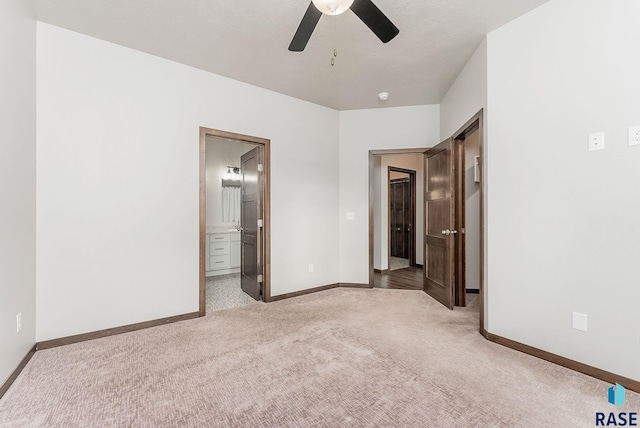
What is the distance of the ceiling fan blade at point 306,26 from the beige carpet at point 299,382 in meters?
2.35

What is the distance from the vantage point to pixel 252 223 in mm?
4047

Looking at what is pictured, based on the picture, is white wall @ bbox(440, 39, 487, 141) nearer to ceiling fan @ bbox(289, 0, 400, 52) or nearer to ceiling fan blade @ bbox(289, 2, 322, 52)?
ceiling fan @ bbox(289, 0, 400, 52)

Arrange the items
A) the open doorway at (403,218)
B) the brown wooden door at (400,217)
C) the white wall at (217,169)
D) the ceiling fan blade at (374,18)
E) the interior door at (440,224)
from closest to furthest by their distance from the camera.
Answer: the ceiling fan blade at (374,18) → the interior door at (440,224) → the white wall at (217,169) → the open doorway at (403,218) → the brown wooden door at (400,217)

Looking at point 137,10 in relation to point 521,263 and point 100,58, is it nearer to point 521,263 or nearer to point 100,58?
point 100,58

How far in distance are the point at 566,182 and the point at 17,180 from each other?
401cm

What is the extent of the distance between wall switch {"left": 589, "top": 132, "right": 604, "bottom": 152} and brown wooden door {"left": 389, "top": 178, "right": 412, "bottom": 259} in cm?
478

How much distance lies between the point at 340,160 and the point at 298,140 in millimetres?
804

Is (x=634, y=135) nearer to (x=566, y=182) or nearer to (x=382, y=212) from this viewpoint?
(x=566, y=182)

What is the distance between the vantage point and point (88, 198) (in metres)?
2.66

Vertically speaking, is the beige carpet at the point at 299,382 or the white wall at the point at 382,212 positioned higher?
the white wall at the point at 382,212

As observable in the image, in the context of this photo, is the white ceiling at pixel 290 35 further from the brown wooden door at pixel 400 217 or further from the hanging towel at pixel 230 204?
the brown wooden door at pixel 400 217

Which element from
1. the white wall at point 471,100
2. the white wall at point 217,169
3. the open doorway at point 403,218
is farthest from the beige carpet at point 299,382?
the open doorway at point 403,218

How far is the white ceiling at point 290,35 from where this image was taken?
2.29 meters

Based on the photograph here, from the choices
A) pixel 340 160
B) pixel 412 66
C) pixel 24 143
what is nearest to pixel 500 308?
pixel 412 66
